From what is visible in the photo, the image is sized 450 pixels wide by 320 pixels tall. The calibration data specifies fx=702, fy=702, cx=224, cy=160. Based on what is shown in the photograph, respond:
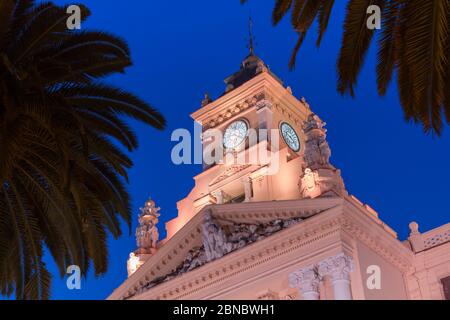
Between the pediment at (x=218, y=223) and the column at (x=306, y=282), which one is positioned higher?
the pediment at (x=218, y=223)

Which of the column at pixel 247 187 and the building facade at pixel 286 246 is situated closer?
the building facade at pixel 286 246

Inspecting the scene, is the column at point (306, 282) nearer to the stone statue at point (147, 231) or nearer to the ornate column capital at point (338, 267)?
the ornate column capital at point (338, 267)

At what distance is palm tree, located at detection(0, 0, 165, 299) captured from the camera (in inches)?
539

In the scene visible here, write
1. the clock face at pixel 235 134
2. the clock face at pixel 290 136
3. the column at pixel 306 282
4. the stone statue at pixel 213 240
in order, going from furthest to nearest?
1. the clock face at pixel 235 134
2. the clock face at pixel 290 136
3. the stone statue at pixel 213 240
4. the column at pixel 306 282

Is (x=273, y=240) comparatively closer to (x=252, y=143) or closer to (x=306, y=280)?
(x=306, y=280)

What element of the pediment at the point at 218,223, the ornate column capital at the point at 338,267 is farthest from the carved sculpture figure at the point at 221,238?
the ornate column capital at the point at 338,267

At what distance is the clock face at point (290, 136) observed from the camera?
126 feet

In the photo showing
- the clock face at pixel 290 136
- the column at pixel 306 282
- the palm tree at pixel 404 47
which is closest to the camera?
the palm tree at pixel 404 47

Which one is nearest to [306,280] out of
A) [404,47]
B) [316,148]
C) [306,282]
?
[306,282]

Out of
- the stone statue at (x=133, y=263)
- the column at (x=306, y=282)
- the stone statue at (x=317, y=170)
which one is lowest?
the column at (x=306, y=282)

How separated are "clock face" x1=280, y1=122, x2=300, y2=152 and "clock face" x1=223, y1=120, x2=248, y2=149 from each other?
82.3 inches

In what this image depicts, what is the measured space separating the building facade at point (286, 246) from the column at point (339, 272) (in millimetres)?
38
